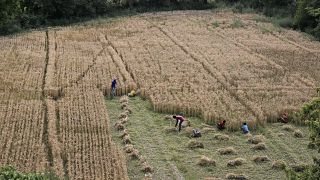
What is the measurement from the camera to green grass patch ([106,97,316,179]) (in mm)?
20422

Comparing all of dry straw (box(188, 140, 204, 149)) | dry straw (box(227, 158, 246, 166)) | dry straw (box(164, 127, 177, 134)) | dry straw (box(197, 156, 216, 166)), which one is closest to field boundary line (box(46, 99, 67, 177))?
dry straw (box(164, 127, 177, 134))

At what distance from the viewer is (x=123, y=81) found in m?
31.8

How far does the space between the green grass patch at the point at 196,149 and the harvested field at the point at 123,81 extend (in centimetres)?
→ 29

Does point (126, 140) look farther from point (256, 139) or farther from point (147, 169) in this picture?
point (256, 139)

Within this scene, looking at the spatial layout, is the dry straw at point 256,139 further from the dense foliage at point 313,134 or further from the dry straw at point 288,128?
the dense foliage at point 313,134

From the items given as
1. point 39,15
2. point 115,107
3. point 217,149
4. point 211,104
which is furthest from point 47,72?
point 39,15

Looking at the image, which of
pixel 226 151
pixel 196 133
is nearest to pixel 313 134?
pixel 226 151

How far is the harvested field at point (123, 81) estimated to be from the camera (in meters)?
21.6

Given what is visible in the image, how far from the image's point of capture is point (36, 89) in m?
29.4

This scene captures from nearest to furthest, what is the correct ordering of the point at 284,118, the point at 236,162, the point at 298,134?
the point at 236,162 < the point at 298,134 < the point at 284,118

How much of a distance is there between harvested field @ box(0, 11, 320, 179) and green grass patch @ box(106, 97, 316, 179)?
29 cm

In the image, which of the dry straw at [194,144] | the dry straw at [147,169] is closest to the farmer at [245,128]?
the dry straw at [194,144]

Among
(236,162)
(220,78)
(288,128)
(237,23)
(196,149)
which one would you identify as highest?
(237,23)

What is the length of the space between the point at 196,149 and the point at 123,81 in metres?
10.5
